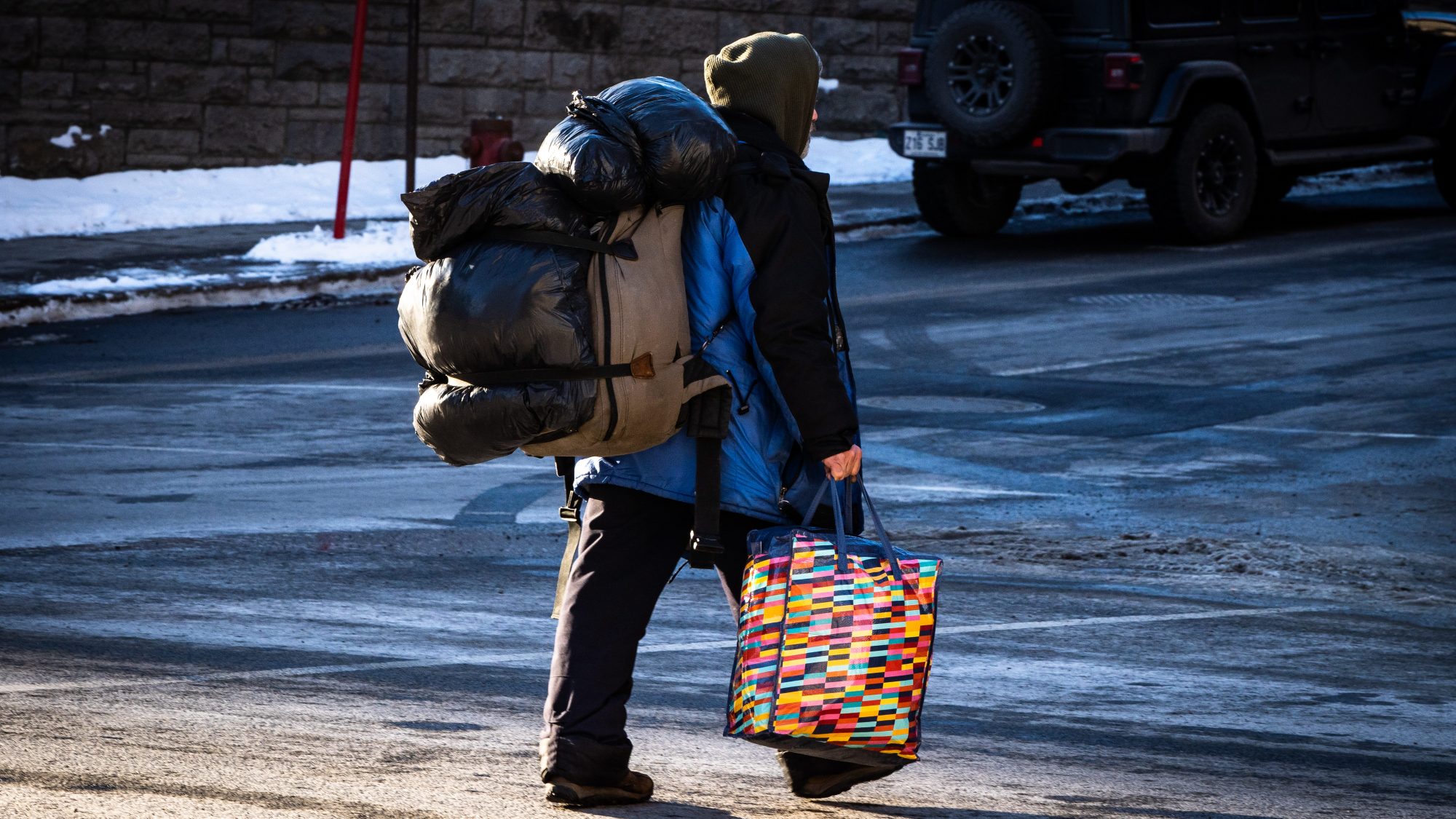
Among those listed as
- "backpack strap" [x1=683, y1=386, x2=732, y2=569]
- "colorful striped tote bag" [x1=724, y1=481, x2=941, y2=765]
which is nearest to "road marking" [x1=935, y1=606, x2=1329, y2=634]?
"colorful striped tote bag" [x1=724, y1=481, x2=941, y2=765]

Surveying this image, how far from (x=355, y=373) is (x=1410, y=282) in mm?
7106

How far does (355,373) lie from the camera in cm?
1075

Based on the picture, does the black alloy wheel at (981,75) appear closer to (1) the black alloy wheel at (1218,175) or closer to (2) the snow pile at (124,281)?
(1) the black alloy wheel at (1218,175)

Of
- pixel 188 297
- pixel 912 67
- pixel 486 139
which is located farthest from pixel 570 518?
pixel 486 139

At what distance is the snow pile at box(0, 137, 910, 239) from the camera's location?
636 inches

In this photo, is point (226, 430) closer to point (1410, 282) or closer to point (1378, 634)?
point (1378, 634)

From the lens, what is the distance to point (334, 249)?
1469 cm

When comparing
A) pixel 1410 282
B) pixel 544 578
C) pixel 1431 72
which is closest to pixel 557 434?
pixel 544 578

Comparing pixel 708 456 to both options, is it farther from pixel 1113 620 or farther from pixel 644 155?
pixel 1113 620

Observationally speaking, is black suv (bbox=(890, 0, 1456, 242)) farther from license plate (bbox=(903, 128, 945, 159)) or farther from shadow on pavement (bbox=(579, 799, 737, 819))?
shadow on pavement (bbox=(579, 799, 737, 819))

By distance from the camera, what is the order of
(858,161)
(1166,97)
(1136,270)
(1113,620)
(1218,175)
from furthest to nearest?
(858,161) < (1218,175) < (1166,97) < (1136,270) < (1113,620)

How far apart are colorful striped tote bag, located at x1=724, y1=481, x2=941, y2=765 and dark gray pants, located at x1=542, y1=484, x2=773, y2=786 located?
236 mm

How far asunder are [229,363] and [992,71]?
6.34 metres

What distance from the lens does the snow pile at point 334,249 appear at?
47.5ft
